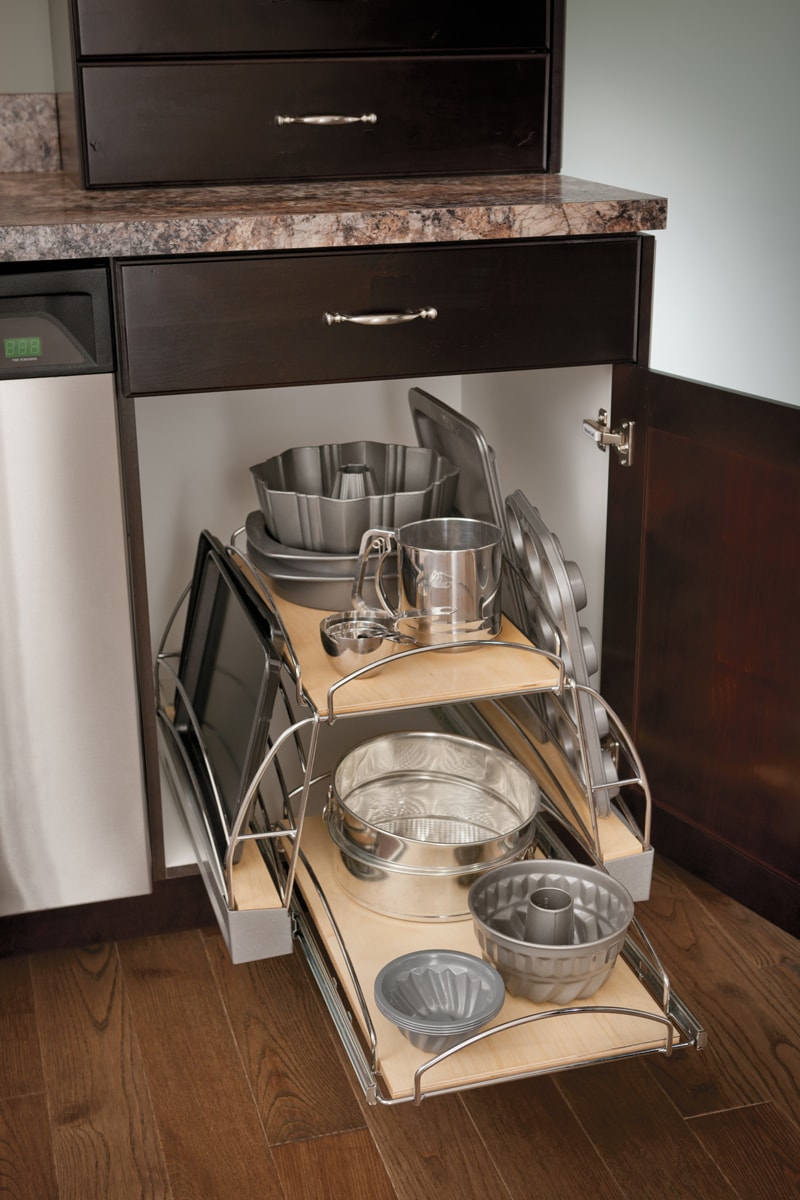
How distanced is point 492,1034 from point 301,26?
1345 millimetres

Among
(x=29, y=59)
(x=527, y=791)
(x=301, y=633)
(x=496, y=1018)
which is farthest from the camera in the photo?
(x=29, y=59)

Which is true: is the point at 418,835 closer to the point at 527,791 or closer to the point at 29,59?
the point at 527,791

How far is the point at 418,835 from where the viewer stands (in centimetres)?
175

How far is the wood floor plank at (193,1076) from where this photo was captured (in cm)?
150

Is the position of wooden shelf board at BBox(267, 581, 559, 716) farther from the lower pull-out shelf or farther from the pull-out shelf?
the lower pull-out shelf

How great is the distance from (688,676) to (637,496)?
0.27 metres

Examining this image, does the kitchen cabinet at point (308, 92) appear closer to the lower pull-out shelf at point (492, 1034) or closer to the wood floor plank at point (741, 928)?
the lower pull-out shelf at point (492, 1034)

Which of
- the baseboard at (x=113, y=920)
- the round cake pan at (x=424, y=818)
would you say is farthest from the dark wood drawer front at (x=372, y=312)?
the baseboard at (x=113, y=920)

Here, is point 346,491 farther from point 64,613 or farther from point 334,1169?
point 334,1169

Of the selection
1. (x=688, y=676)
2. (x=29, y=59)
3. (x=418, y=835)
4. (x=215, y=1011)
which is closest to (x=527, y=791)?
(x=418, y=835)

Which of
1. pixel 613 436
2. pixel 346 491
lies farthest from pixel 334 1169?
pixel 613 436

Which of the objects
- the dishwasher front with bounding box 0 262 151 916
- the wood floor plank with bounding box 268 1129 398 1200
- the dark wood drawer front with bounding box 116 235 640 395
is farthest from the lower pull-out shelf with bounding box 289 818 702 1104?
Result: the dark wood drawer front with bounding box 116 235 640 395

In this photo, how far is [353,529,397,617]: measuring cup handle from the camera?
1549 millimetres

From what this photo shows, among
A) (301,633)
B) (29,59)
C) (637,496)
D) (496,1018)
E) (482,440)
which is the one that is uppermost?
(29,59)
